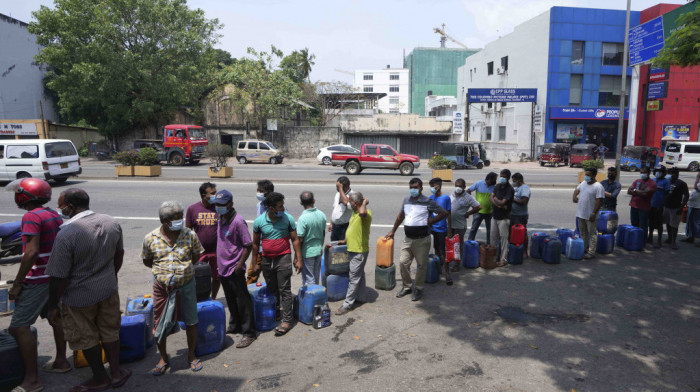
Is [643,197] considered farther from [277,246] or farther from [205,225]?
[205,225]

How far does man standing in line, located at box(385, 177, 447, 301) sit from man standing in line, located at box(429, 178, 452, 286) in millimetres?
559

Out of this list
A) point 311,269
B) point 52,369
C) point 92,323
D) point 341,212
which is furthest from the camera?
point 341,212

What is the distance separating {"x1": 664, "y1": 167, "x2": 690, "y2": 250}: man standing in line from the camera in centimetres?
884

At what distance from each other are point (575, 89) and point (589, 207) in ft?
112

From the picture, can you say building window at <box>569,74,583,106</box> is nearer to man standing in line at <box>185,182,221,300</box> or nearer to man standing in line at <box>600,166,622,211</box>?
man standing in line at <box>600,166,622,211</box>

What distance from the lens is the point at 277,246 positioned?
16.7 feet

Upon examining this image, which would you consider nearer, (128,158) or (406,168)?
(128,158)

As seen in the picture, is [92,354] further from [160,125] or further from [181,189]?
[160,125]

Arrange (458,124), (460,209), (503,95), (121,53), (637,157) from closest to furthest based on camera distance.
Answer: (460,209), (637,157), (121,53), (503,95), (458,124)

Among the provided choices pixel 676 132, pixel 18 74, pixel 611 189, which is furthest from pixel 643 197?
pixel 18 74

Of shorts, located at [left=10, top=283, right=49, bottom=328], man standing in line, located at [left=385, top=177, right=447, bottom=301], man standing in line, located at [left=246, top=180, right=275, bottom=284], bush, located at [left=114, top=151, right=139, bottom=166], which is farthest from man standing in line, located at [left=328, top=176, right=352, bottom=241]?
bush, located at [left=114, top=151, right=139, bottom=166]

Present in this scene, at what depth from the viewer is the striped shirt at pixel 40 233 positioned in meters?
3.90

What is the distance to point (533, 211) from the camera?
12617 millimetres

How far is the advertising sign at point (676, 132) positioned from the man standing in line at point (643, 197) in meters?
30.2
